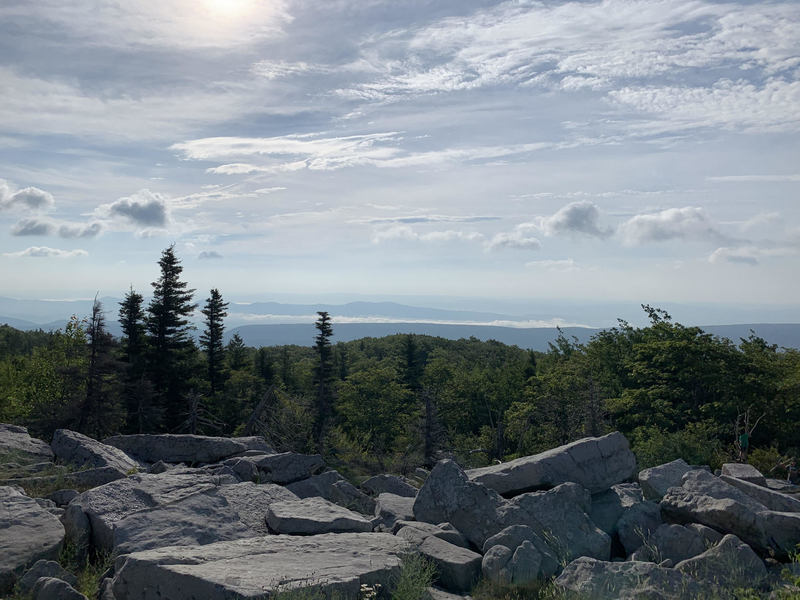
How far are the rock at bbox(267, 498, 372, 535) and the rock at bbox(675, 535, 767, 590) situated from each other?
6004 millimetres

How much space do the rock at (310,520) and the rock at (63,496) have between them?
14.5 feet

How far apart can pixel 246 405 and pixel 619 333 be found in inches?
1566

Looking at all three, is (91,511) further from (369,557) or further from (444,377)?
(444,377)

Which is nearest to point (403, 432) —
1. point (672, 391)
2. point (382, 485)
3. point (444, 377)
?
point (444, 377)

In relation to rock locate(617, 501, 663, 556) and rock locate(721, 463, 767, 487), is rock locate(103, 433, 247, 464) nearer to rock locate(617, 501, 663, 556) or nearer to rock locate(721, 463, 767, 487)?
rock locate(617, 501, 663, 556)

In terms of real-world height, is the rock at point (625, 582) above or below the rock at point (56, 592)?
above

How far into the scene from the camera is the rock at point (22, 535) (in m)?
9.16

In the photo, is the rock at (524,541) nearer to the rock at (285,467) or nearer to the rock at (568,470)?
the rock at (568,470)

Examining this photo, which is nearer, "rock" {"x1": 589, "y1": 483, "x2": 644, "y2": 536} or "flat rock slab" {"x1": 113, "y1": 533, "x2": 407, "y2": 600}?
"flat rock slab" {"x1": 113, "y1": 533, "x2": 407, "y2": 600}

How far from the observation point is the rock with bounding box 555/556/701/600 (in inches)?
331

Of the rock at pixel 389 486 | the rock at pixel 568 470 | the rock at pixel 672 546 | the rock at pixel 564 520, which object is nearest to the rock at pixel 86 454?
the rock at pixel 389 486

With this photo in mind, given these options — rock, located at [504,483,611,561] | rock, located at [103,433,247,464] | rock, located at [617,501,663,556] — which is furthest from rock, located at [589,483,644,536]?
rock, located at [103,433,247,464]

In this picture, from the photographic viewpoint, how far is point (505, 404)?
74.2m

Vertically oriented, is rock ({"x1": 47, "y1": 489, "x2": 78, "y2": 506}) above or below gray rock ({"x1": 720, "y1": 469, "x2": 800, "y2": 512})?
below
